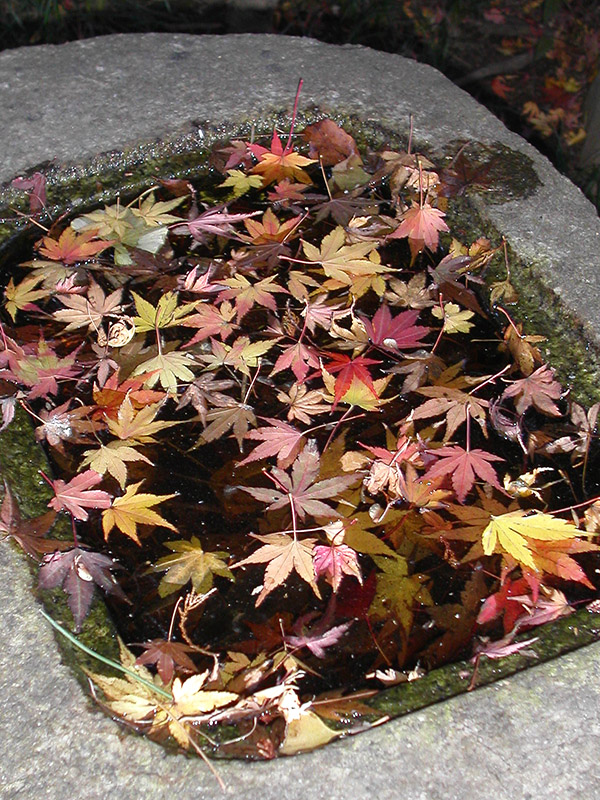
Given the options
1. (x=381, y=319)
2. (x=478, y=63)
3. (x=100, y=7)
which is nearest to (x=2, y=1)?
(x=100, y=7)

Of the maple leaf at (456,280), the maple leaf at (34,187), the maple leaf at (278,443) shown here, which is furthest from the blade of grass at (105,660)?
the maple leaf at (34,187)

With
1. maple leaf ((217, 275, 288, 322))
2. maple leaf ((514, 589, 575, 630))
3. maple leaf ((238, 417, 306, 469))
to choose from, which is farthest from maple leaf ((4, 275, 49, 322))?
maple leaf ((514, 589, 575, 630))

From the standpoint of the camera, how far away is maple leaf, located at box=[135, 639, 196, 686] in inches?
46.8

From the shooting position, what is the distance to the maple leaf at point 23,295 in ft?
5.75

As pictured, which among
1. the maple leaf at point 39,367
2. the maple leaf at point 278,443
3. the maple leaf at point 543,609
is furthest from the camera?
the maple leaf at point 39,367

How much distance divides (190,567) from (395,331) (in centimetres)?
68

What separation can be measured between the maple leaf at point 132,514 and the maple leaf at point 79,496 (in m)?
0.02

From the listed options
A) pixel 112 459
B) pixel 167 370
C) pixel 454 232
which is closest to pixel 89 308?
pixel 167 370

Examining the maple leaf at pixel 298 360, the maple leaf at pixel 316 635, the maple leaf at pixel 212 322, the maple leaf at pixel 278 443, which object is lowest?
the maple leaf at pixel 316 635

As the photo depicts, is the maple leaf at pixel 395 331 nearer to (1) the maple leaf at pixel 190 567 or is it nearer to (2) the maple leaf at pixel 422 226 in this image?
(2) the maple leaf at pixel 422 226

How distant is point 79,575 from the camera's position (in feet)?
4.17

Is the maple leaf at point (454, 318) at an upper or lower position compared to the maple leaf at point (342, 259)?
lower

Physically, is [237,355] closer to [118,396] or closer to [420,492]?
[118,396]

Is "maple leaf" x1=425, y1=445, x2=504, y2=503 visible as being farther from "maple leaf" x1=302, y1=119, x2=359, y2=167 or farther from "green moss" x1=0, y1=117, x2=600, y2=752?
"maple leaf" x1=302, y1=119, x2=359, y2=167
